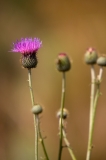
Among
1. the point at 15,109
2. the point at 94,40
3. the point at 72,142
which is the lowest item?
the point at 72,142

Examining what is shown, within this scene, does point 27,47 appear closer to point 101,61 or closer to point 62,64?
point 62,64

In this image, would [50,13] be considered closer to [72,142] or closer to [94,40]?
[94,40]

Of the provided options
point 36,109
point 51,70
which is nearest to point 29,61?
point 36,109

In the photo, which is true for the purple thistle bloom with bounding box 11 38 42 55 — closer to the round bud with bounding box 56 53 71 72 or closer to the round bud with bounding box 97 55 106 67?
the round bud with bounding box 56 53 71 72

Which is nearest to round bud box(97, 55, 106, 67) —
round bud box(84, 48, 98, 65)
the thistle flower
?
round bud box(84, 48, 98, 65)

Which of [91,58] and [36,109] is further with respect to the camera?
[91,58]

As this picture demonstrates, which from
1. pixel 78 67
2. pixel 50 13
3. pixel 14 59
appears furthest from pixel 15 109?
pixel 50 13

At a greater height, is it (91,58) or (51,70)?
(91,58)

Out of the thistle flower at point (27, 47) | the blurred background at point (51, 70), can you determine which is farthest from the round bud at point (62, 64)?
the blurred background at point (51, 70)
